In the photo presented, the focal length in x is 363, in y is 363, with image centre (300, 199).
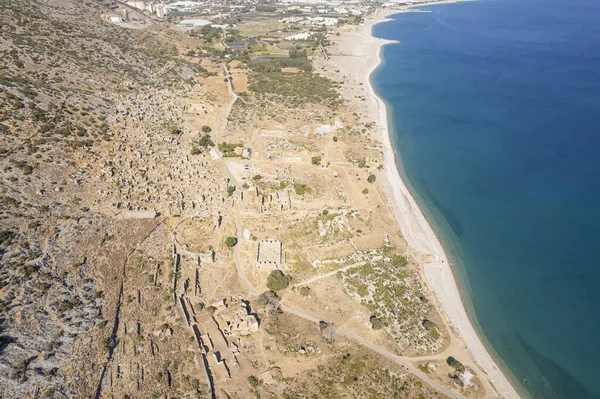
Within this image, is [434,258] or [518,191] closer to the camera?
[434,258]

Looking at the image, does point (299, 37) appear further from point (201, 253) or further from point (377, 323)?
point (377, 323)

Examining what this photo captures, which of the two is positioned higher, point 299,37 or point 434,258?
point 299,37

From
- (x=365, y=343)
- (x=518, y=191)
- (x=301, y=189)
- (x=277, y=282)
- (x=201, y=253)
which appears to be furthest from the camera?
(x=518, y=191)

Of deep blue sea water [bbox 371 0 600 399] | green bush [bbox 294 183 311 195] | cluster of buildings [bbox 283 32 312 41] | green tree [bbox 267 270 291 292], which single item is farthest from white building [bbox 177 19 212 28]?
green tree [bbox 267 270 291 292]

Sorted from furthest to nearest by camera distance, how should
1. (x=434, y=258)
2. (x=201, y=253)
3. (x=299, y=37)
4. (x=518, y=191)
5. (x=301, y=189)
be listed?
1. (x=299, y=37)
2. (x=518, y=191)
3. (x=301, y=189)
4. (x=434, y=258)
5. (x=201, y=253)

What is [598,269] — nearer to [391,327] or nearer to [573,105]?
[391,327]

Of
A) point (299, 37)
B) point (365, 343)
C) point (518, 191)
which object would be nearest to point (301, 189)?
point (365, 343)
